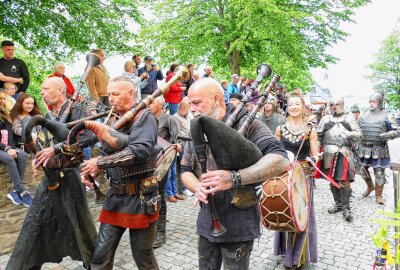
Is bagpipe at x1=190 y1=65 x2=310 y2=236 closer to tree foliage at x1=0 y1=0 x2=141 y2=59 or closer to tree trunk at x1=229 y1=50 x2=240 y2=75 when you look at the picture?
tree foliage at x1=0 y1=0 x2=141 y2=59

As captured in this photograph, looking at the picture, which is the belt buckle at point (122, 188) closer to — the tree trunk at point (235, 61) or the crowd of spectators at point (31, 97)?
the crowd of spectators at point (31, 97)

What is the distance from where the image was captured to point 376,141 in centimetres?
810

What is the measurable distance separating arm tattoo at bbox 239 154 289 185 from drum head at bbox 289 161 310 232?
4.17ft

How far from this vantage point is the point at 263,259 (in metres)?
4.82

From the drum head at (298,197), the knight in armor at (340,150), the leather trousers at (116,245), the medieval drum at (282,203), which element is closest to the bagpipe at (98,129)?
the leather trousers at (116,245)

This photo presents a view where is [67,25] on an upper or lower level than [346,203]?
upper

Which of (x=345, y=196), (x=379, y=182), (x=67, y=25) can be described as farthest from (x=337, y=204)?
(x=67, y=25)

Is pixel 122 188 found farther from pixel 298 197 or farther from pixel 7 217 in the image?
pixel 7 217

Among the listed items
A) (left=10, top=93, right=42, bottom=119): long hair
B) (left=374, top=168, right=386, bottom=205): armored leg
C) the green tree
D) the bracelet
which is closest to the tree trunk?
(left=374, top=168, right=386, bottom=205): armored leg

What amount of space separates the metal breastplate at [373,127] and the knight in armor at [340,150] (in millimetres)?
1669

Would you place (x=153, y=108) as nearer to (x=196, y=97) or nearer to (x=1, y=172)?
(x=1, y=172)

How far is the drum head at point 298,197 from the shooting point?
11.6 ft

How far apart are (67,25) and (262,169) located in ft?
34.6

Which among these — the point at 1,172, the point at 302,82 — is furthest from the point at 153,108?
the point at 302,82
